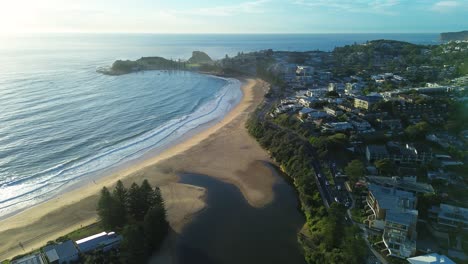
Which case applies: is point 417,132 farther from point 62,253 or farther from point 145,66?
point 145,66

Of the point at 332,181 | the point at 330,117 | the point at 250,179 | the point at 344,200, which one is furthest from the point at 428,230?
the point at 330,117

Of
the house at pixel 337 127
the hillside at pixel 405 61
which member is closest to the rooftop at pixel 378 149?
the house at pixel 337 127

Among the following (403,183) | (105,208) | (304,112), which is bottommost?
(105,208)

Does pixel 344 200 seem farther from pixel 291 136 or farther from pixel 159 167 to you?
pixel 159 167

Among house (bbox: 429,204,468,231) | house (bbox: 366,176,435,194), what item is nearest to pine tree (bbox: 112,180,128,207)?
house (bbox: 366,176,435,194)

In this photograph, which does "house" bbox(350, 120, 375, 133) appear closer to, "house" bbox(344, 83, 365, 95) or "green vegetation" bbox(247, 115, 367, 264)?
"green vegetation" bbox(247, 115, 367, 264)

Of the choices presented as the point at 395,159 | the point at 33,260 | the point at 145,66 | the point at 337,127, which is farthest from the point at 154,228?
the point at 145,66
